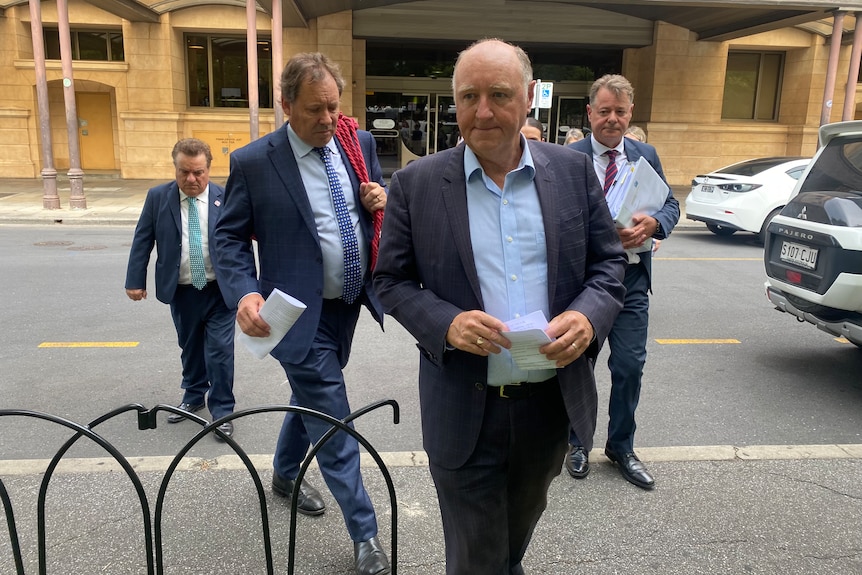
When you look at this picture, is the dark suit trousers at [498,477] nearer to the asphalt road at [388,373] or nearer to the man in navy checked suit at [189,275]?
the asphalt road at [388,373]

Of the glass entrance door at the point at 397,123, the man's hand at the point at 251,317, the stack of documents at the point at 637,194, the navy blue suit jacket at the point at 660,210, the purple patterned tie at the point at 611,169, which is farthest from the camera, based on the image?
the glass entrance door at the point at 397,123

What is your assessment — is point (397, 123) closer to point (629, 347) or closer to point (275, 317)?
point (629, 347)

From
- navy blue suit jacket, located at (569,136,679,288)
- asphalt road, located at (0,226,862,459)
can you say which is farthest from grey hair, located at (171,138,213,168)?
navy blue suit jacket, located at (569,136,679,288)

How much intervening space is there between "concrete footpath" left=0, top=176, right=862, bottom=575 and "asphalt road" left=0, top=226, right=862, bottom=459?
319mm

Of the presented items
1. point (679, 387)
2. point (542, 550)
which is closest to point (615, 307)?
point (542, 550)

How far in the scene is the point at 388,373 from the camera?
17.6ft

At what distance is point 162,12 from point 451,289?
20.1 metres

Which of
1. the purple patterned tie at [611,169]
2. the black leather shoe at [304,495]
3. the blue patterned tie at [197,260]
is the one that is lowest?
the black leather shoe at [304,495]

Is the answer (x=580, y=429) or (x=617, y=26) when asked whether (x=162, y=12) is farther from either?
(x=580, y=429)

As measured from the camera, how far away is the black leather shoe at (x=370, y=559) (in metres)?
2.76

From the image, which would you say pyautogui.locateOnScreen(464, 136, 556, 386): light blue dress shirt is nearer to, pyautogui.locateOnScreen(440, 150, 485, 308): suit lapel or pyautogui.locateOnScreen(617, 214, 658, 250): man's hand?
pyautogui.locateOnScreen(440, 150, 485, 308): suit lapel

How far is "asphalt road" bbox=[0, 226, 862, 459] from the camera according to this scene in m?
4.26

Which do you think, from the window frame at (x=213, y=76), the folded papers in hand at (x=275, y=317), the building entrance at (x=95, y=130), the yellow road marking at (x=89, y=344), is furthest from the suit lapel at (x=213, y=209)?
the building entrance at (x=95, y=130)

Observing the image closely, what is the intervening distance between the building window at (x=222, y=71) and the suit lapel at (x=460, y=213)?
20152mm
